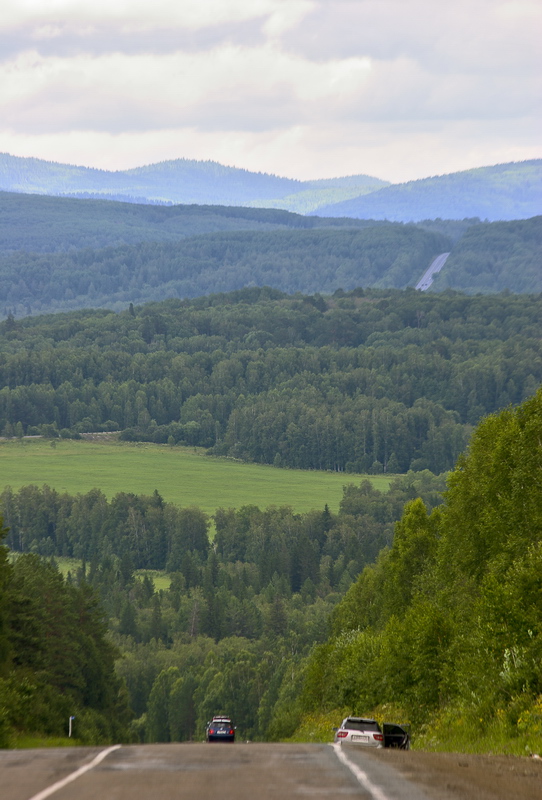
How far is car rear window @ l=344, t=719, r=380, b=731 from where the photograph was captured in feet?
101

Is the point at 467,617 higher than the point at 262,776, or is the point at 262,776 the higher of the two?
the point at 262,776

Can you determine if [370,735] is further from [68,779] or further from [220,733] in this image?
[220,733]

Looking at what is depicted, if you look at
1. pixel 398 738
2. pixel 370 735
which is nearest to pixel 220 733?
pixel 398 738

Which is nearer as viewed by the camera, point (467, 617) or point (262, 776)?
point (262, 776)

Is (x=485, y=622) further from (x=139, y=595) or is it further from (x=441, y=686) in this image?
(x=139, y=595)

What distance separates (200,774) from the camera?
16844mm

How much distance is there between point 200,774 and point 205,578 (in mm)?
182319

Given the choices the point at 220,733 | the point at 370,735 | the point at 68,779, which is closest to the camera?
the point at 68,779

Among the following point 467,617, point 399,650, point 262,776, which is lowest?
point 467,617

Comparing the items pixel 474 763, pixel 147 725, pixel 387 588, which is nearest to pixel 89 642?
pixel 387 588

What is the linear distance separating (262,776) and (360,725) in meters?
15.1

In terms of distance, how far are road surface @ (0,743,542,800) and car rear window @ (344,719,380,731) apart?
1019 cm

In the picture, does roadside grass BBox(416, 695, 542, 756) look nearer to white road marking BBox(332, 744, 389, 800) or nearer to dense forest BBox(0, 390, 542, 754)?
dense forest BBox(0, 390, 542, 754)

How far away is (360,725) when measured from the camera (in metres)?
31.0
